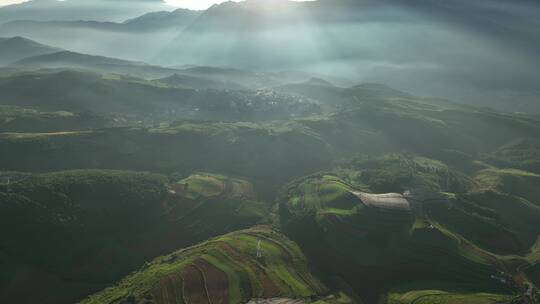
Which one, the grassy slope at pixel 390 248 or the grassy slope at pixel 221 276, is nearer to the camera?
the grassy slope at pixel 221 276

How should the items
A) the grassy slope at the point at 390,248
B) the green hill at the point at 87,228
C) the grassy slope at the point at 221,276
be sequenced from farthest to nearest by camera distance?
the grassy slope at the point at 390,248 < the green hill at the point at 87,228 < the grassy slope at the point at 221,276

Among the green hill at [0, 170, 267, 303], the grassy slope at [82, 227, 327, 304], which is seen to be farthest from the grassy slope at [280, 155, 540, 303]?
the green hill at [0, 170, 267, 303]

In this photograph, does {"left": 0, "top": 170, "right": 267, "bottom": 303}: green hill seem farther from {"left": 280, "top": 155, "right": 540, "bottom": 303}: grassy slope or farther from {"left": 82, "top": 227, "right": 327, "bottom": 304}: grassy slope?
{"left": 280, "top": 155, "right": 540, "bottom": 303}: grassy slope

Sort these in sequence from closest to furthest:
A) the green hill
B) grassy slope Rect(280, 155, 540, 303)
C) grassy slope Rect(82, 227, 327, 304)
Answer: grassy slope Rect(82, 227, 327, 304)
the green hill
grassy slope Rect(280, 155, 540, 303)

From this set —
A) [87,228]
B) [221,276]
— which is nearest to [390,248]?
[221,276]

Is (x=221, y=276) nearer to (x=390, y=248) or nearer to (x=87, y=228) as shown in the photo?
(x=390, y=248)

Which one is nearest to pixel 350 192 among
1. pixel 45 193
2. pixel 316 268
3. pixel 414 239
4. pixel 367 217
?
pixel 367 217

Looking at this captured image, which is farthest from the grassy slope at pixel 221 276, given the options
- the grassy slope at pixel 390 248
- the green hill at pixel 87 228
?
the grassy slope at pixel 390 248

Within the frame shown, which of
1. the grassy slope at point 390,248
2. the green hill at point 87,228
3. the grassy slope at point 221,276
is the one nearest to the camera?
the grassy slope at point 221,276

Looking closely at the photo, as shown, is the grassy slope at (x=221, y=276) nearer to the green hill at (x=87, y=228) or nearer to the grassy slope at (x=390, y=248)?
the green hill at (x=87, y=228)
